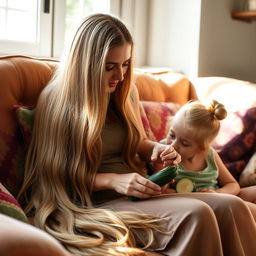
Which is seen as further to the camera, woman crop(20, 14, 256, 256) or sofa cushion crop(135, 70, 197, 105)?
sofa cushion crop(135, 70, 197, 105)

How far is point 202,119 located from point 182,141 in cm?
11

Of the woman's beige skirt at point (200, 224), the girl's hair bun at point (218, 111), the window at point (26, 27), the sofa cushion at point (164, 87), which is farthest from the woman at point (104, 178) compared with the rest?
the window at point (26, 27)

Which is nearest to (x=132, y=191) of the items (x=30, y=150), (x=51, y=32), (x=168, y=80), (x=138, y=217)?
(x=138, y=217)

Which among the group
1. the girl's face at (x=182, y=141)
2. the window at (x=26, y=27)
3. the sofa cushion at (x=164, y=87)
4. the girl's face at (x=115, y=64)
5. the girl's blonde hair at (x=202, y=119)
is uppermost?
the window at (x=26, y=27)

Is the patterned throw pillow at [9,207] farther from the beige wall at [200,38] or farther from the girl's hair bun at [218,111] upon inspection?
the beige wall at [200,38]

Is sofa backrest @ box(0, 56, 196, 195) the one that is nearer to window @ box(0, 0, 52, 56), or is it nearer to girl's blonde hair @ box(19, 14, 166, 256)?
girl's blonde hair @ box(19, 14, 166, 256)

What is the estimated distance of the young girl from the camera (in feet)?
6.30

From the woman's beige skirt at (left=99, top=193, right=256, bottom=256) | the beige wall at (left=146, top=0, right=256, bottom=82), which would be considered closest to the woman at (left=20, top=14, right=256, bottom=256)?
the woman's beige skirt at (left=99, top=193, right=256, bottom=256)

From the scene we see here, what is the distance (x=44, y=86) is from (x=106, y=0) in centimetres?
117

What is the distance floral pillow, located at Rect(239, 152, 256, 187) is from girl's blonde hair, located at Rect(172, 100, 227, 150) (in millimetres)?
306

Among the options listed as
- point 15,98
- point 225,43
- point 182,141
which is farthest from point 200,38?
point 15,98

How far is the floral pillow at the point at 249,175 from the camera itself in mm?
2148

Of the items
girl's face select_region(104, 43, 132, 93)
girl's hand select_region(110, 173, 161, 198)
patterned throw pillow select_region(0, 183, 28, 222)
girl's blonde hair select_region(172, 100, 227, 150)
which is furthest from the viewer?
girl's blonde hair select_region(172, 100, 227, 150)

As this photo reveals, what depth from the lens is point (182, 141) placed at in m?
1.94
